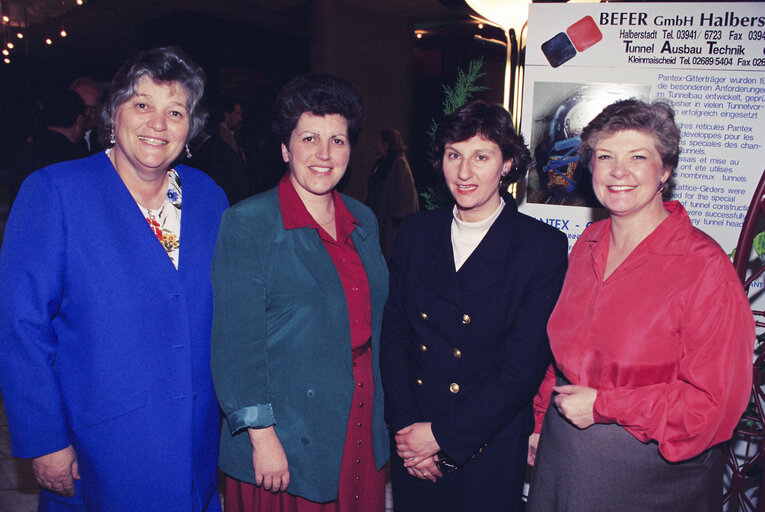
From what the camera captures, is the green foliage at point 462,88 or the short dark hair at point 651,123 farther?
the green foliage at point 462,88

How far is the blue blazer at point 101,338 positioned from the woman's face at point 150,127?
10 centimetres

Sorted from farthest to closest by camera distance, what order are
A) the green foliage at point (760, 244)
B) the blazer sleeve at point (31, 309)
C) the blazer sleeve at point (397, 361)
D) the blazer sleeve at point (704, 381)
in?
the green foliage at point (760, 244), the blazer sleeve at point (397, 361), the blazer sleeve at point (31, 309), the blazer sleeve at point (704, 381)

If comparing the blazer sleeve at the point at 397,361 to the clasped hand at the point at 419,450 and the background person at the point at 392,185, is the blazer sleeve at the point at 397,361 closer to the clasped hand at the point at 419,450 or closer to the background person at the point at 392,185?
the clasped hand at the point at 419,450

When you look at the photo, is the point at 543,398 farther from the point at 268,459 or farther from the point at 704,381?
the point at 268,459

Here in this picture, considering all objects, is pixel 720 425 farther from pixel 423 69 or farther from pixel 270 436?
pixel 423 69

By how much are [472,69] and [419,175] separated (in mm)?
7617

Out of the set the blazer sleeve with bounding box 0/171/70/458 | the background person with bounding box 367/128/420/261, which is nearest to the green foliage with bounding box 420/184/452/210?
the blazer sleeve with bounding box 0/171/70/458

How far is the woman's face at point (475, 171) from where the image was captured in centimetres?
196

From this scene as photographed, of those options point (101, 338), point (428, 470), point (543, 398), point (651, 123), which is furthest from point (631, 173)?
point (101, 338)

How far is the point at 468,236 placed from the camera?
206 cm

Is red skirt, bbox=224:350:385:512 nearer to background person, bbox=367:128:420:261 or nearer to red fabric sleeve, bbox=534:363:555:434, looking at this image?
red fabric sleeve, bbox=534:363:555:434

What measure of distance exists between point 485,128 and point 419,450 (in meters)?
1.21

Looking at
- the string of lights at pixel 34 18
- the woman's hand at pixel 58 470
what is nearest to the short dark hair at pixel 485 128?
the woman's hand at pixel 58 470

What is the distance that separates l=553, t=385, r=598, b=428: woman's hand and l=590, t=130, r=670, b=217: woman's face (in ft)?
2.00
